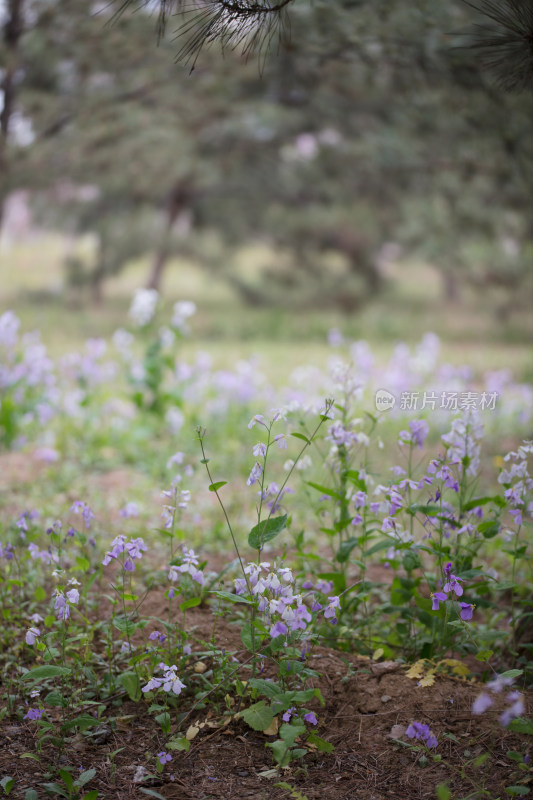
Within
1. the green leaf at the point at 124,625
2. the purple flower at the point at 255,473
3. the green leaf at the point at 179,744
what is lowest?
the green leaf at the point at 179,744

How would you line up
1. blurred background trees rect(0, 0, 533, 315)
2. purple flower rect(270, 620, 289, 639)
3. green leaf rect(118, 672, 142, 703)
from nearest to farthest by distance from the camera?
purple flower rect(270, 620, 289, 639), green leaf rect(118, 672, 142, 703), blurred background trees rect(0, 0, 533, 315)

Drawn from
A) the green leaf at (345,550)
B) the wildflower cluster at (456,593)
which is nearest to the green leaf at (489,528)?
the wildflower cluster at (456,593)

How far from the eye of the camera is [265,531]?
191cm

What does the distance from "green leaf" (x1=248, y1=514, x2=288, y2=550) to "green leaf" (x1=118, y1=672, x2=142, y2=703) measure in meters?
0.51

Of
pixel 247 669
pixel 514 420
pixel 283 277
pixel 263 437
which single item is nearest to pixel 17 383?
pixel 263 437

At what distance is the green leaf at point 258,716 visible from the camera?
1.75 metres

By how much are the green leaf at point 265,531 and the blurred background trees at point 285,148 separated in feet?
4.89

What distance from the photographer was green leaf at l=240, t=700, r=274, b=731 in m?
1.75

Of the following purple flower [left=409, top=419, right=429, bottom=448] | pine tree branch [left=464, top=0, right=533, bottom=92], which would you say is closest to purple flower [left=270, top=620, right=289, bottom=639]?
purple flower [left=409, top=419, right=429, bottom=448]

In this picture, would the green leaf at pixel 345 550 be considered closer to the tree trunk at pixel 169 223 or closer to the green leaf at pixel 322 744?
the green leaf at pixel 322 744

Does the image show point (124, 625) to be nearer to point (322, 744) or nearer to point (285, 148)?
point (322, 744)

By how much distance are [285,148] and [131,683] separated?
503 inches

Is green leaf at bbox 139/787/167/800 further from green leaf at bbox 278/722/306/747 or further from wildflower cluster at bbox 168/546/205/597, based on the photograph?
wildflower cluster at bbox 168/546/205/597

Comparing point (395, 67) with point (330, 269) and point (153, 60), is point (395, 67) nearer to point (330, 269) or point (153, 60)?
point (153, 60)
